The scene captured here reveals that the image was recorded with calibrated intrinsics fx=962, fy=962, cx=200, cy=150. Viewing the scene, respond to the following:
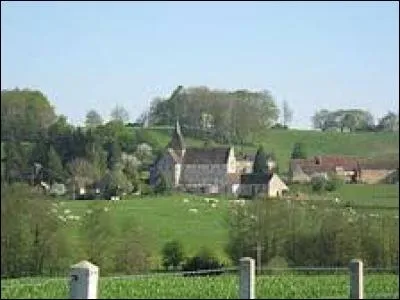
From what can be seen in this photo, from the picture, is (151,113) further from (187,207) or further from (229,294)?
(229,294)

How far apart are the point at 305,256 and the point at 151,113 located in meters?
49.7

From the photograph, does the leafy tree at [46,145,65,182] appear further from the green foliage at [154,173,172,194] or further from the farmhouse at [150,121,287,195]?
the green foliage at [154,173,172,194]

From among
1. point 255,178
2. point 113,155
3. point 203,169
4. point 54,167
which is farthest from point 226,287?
point 203,169

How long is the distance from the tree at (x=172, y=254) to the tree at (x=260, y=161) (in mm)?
21882

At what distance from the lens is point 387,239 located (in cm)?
2706

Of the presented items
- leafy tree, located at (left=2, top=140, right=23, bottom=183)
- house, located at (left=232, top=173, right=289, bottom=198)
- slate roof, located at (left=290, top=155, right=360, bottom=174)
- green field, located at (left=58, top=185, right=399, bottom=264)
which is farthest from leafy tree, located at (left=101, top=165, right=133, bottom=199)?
leafy tree, located at (left=2, top=140, right=23, bottom=183)

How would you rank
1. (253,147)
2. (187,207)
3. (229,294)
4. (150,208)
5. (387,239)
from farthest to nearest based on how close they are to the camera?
(253,147) → (187,207) → (150,208) → (387,239) → (229,294)

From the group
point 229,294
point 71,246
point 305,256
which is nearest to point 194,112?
point 71,246

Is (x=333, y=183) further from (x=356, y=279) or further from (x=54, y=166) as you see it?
(x=356, y=279)

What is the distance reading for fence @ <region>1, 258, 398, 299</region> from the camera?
31.0 feet

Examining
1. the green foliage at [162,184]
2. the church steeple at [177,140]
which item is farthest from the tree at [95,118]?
the church steeple at [177,140]

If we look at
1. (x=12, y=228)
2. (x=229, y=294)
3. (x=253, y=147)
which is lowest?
(x=229, y=294)

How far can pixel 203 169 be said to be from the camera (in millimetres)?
78312

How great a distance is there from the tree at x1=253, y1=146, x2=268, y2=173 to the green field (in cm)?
720
